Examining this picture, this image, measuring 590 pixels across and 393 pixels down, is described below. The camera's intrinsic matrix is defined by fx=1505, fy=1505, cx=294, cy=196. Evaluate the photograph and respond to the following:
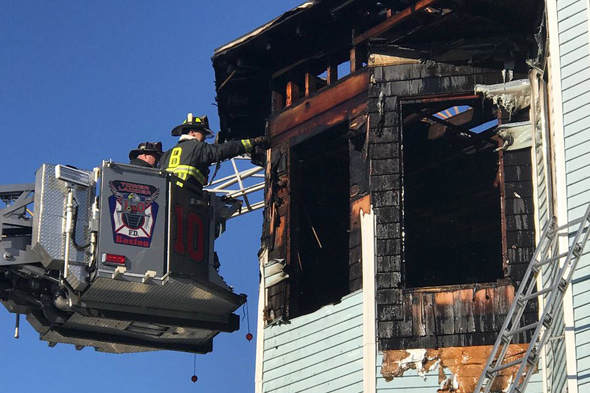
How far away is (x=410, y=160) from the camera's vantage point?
93.9 feet

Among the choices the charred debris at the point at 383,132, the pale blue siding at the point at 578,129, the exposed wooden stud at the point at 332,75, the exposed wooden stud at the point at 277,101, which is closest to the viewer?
the pale blue siding at the point at 578,129

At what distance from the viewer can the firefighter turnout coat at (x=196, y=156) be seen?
26922 millimetres

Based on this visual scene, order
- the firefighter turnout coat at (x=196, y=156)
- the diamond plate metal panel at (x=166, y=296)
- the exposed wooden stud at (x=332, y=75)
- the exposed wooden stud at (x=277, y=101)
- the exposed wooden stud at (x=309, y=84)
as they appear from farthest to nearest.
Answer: the exposed wooden stud at (x=277, y=101), the firefighter turnout coat at (x=196, y=156), the exposed wooden stud at (x=309, y=84), the exposed wooden stud at (x=332, y=75), the diamond plate metal panel at (x=166, y=296)

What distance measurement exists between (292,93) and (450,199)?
5.41m

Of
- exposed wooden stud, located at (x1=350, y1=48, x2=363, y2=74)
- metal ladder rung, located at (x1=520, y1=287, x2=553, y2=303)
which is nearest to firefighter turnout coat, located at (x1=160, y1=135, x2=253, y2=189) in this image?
exposed wooden stud, located at (x1=350, y1=48, x2=363, y2=74)

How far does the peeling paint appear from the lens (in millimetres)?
22375

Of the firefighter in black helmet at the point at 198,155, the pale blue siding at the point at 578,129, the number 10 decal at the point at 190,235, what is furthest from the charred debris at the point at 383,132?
the pale blue siding at the point at 578,129

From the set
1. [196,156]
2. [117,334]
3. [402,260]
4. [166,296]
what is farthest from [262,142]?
[117,334]

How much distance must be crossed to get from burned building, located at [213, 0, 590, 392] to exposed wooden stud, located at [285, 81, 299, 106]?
0.10 feet

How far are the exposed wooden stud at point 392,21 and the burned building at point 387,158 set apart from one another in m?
0.04

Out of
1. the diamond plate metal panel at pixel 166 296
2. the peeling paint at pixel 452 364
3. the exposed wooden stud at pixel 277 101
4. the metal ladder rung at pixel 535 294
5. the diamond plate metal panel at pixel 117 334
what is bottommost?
the peeling paint at pixel 452 364

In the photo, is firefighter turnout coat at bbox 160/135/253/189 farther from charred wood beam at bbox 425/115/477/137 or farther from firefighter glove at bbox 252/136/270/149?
charred wood beam at bbox 425/115/477/137

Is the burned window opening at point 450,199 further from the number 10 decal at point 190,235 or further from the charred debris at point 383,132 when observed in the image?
the number 10 decal at point 190,235

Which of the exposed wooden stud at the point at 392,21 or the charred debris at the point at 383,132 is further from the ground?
the exposed wooden stud at the point at 392,21
